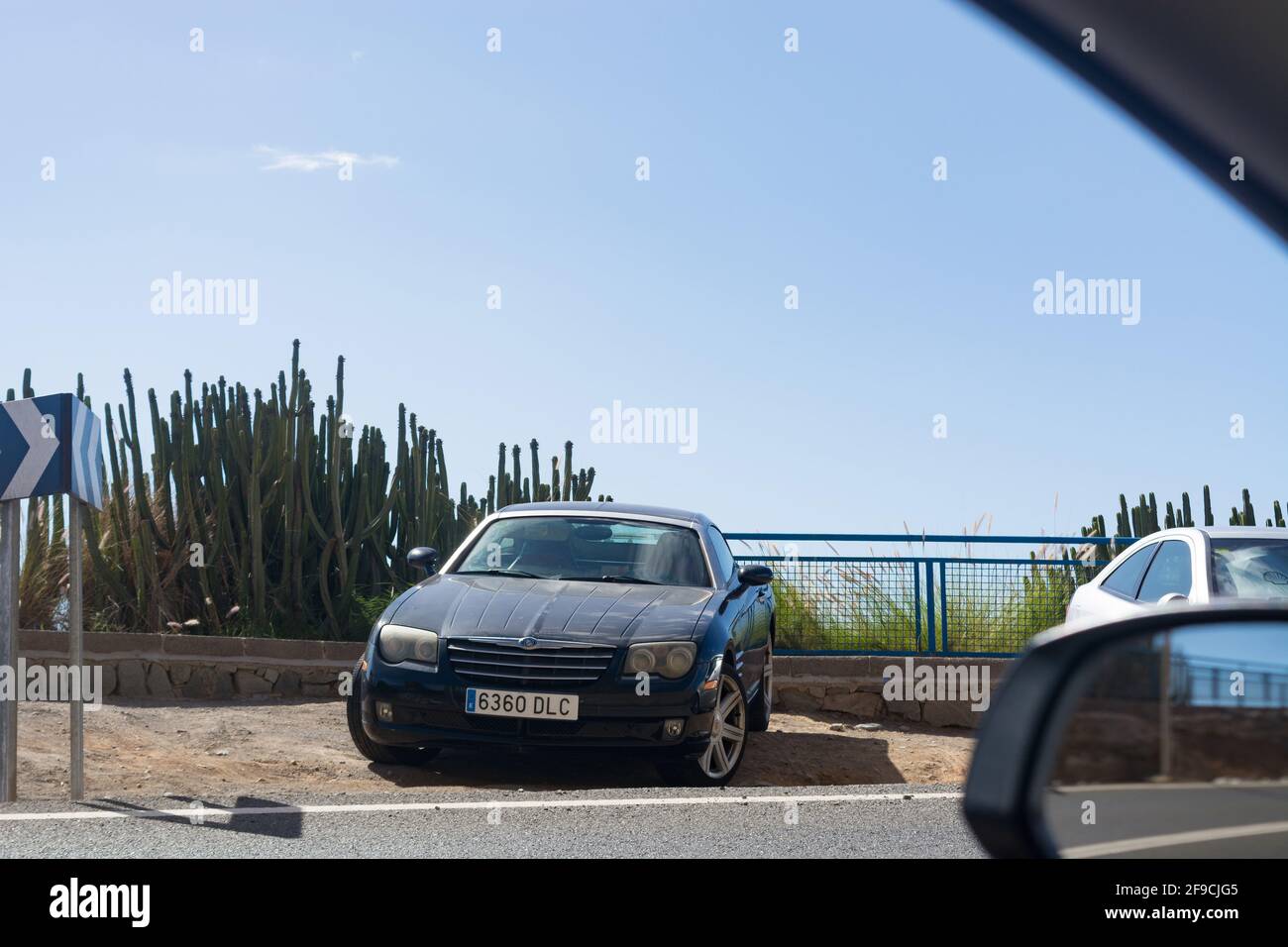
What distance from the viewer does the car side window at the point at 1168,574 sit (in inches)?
291

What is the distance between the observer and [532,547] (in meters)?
8.78

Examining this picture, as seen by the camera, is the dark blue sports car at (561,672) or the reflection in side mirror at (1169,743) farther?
the dark blue sports car at (561,672)

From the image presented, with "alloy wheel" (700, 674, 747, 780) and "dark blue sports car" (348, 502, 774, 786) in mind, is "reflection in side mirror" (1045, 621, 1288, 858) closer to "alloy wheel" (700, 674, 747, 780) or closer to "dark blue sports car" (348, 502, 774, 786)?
"dark blue sports car" (348, 502, 774, 786)

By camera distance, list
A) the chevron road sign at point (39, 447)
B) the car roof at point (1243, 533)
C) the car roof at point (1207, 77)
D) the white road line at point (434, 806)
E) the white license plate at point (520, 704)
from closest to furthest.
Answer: the car roof at point (1207, 77) < the white road line at point (434, 806) < the chevron road sign at point (39, 447) < the white license plate at point (520, 704) < the car roof at point (1243, 533)

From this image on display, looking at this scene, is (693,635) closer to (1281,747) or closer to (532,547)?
(532,547)

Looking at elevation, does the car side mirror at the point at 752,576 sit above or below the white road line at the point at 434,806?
above

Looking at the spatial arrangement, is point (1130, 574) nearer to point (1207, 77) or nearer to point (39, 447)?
point (1207, 77)

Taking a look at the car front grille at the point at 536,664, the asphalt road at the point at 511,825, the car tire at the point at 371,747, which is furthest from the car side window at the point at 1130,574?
the car tire at the point at 371,747

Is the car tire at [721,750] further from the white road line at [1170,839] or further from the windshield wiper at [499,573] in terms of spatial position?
the white road line at [1170,839]

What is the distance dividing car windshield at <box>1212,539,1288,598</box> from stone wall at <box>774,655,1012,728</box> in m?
5.28

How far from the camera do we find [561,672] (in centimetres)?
722

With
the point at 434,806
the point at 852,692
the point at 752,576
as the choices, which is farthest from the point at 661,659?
the point at 852,692

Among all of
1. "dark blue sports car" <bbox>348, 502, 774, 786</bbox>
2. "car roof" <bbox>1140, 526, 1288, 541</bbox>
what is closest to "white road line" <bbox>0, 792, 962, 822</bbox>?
"dark blue sports car" <bbox>348, 502, 774, 786</bbox>
